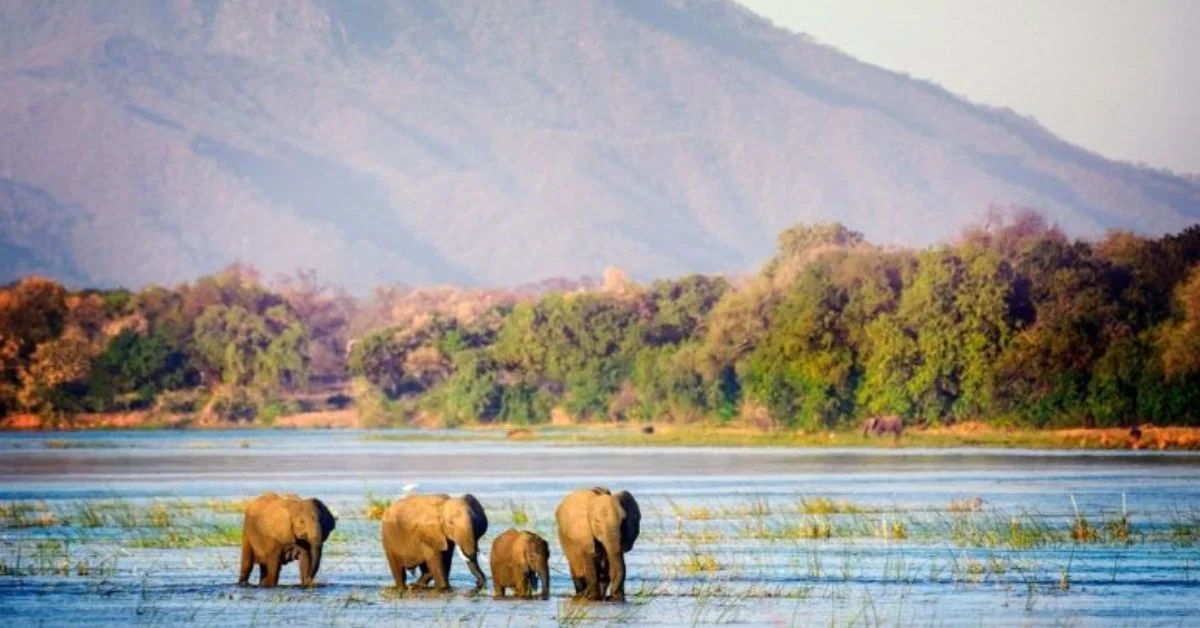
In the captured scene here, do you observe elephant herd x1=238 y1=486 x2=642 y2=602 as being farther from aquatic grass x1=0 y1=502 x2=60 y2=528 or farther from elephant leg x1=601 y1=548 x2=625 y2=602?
aquatic grass x1=0 y1=502 x2=60 y2=528

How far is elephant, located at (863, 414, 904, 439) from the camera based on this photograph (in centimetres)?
8769

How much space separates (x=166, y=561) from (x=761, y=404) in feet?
213

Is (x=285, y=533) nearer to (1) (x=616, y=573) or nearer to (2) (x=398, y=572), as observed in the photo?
(2) (x=398, y=572)

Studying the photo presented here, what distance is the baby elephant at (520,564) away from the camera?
29.6 meters

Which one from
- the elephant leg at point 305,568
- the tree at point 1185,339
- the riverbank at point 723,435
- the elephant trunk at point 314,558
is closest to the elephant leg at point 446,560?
the elephant trunk at point 314,558

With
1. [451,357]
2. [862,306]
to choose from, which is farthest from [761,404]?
[451,357]

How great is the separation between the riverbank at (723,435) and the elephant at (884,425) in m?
0.49

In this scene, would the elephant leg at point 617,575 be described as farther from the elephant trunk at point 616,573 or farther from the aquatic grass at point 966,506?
the aquatic grass at point 966,506

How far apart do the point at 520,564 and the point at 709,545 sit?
8975 mm

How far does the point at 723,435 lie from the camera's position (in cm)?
9712

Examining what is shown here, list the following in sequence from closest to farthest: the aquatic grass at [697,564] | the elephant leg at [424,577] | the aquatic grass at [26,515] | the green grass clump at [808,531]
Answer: the elephant leg at [424,577] < the aquatic grass at [697,564] < the green grass clump at [808,531] < the aquatic grass at [26,515]

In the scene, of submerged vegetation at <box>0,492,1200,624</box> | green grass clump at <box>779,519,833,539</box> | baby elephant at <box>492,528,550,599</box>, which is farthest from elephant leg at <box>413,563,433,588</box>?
green grass clump at <box>779,519,833,539</box>

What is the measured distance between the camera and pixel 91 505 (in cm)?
4781

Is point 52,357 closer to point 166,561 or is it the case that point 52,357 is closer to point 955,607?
point 166,561
